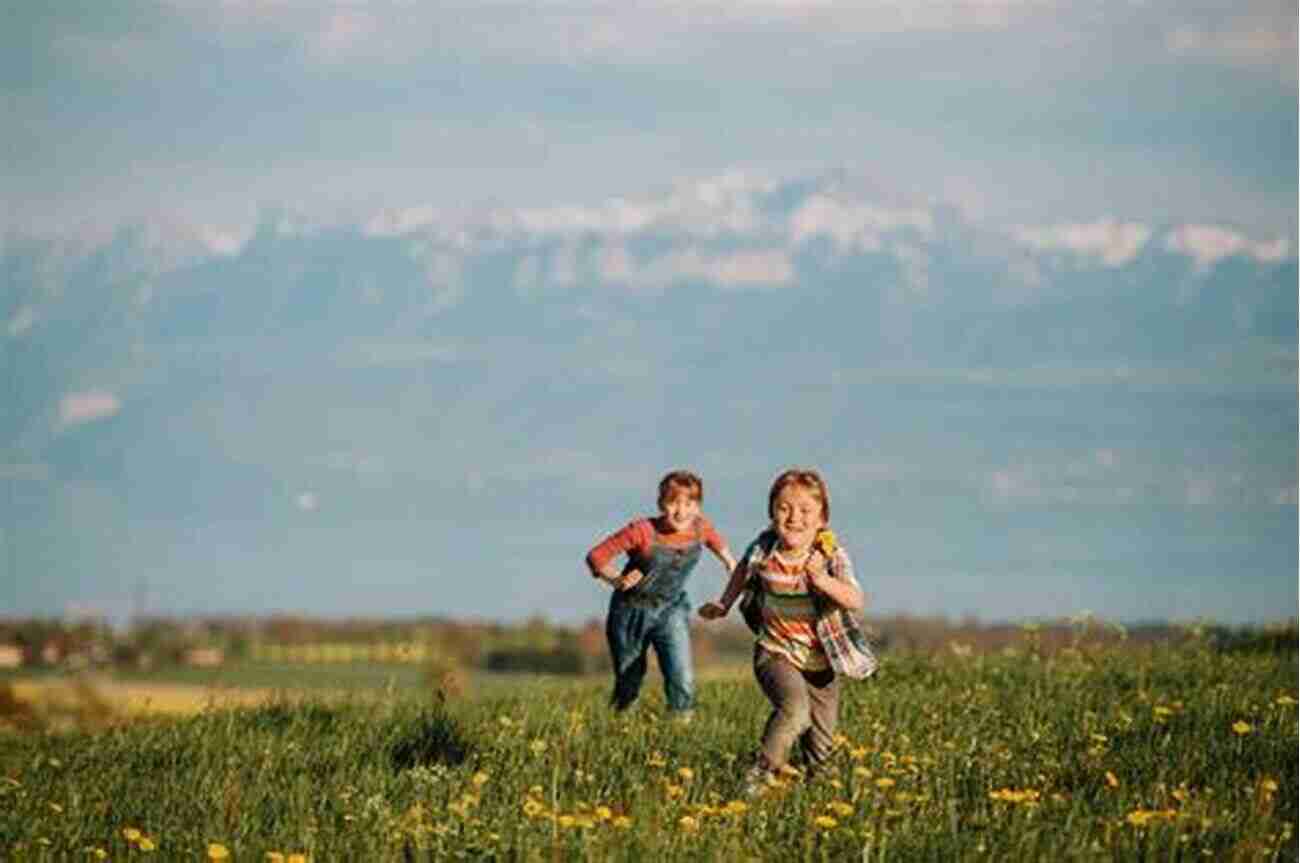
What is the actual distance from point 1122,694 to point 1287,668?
3047mm

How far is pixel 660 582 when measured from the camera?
1834cm

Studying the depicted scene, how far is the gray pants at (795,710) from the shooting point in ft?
44.9

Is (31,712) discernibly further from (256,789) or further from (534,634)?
(534,634)

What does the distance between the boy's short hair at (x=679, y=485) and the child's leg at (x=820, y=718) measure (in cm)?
413

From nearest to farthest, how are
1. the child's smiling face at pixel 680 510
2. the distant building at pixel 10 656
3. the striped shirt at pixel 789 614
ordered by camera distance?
the striped shirt at pixel 789 614, the child's smiling face at pixel 680 510, the distant building at pixel 10 656

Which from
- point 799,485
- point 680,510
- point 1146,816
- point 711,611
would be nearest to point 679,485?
point 680,510

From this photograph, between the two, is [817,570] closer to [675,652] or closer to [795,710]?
[795,710]

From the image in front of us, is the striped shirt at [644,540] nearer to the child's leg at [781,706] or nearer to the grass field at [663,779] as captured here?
the grass field at [663,779]

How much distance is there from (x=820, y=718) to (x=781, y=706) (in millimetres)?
240

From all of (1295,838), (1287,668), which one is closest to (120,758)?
(1295,838)

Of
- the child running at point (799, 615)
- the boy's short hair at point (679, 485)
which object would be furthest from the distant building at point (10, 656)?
the child running at point (799, 615)

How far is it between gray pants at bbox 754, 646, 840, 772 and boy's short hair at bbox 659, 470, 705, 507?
4085 mm

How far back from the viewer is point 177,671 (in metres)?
37.3

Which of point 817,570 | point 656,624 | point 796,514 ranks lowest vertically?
point 656,624
